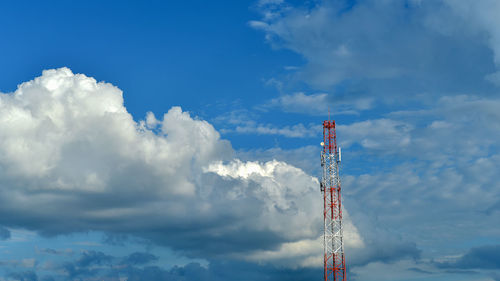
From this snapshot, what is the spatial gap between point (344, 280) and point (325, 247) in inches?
428

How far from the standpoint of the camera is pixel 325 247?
198875 mm

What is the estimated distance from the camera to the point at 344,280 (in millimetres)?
196875
